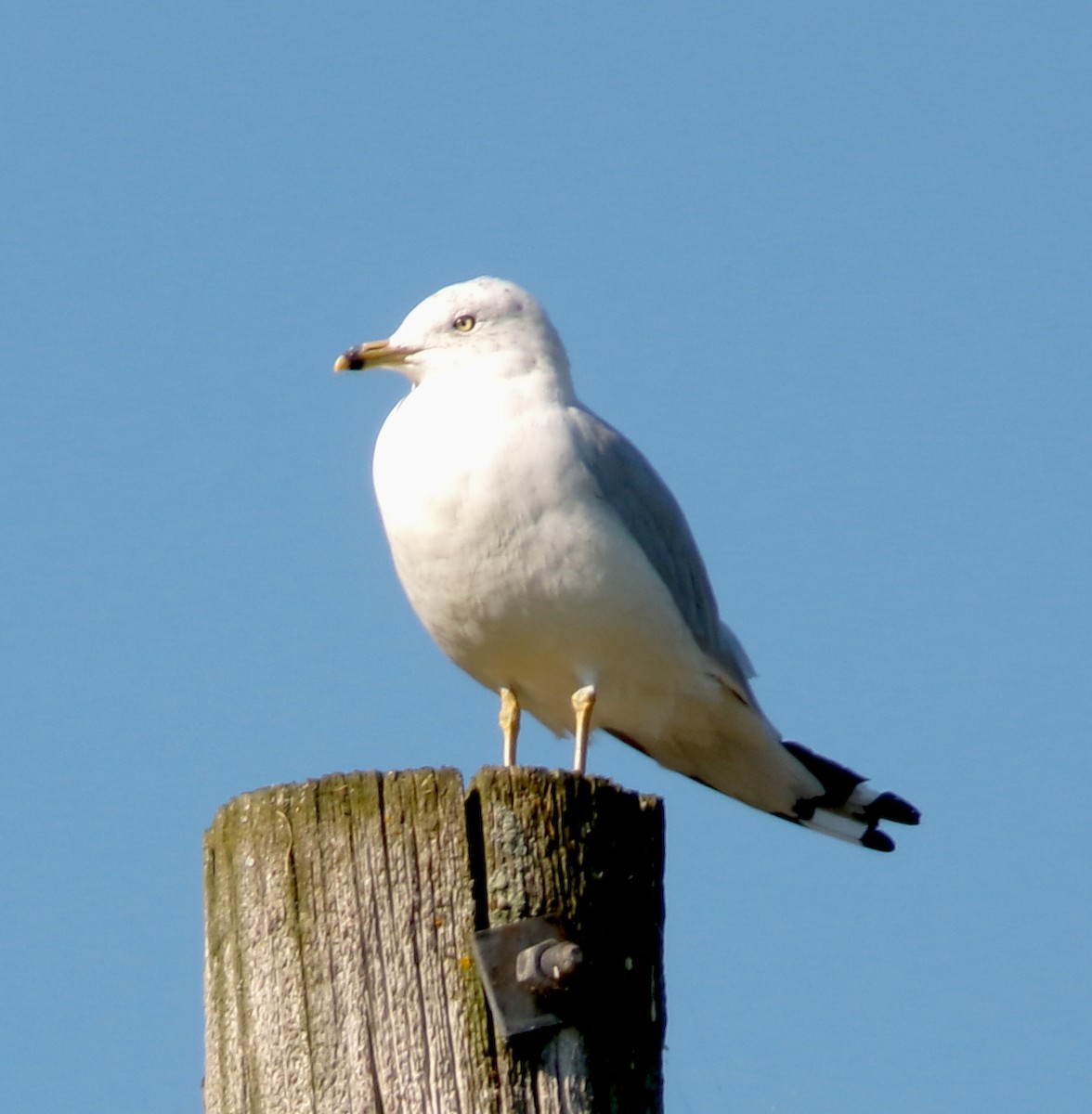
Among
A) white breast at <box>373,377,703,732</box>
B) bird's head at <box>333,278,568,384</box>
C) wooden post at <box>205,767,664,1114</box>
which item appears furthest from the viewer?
bird's head at <box>333,278,568,384</box>

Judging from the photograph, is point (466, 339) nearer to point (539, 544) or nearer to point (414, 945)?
point (539, 544)

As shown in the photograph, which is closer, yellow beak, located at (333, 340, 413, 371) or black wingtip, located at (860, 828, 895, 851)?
yellow beak, located at (333, 340, 413, 371)

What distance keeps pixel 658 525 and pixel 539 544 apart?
3.12 feet

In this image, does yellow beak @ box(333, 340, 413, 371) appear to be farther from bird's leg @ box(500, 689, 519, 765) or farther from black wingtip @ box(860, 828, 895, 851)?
black wingtip @ box(860, 828, 895, 851)

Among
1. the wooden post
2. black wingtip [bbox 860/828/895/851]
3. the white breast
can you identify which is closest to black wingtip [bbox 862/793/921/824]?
black wingtip [bbox 860/828/895/851]

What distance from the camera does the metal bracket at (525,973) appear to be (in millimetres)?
3629

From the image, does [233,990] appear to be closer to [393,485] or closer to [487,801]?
[487,801]

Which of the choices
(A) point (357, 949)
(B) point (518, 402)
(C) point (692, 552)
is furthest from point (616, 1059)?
(C) point (692, 552)

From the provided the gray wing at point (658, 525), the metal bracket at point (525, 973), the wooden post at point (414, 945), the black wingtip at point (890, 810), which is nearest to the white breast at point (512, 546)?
the gray wing at point (658, 525)

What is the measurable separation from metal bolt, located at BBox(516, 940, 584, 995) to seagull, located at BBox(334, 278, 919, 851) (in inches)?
123

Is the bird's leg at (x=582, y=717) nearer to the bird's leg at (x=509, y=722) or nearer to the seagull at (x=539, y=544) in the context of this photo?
the seagull at (x=539, y=544)

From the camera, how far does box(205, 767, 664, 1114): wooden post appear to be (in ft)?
11.8

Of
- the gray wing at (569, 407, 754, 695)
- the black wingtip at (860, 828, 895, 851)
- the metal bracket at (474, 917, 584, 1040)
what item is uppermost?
the gray wing at (569, 407, 754, 695)

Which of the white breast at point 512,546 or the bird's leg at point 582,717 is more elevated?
the white breast at point 512,546
